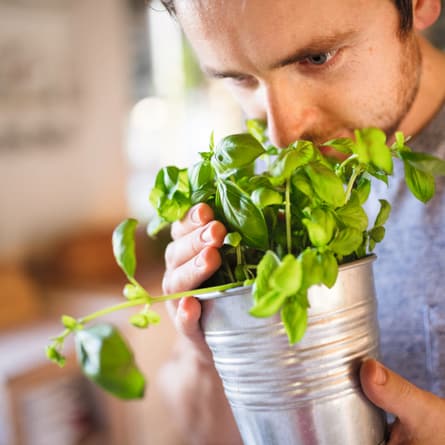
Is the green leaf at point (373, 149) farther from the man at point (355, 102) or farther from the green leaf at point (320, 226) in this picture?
the man at point (355, 102)

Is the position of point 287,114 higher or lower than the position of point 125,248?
higher

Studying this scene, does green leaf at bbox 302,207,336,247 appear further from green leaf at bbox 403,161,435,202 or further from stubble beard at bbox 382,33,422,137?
stubble beard at bbox 382,33,422,137

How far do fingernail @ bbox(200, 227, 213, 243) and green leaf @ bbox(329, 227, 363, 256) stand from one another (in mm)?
126

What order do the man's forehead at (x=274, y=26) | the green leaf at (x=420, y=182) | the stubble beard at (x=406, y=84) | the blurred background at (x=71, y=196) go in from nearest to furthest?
the green leaf at (x=420, y=182) < the man's forehead at (x=274, y=26) < the stubble beard at (x=406, y=84) < the blurred background at (x=71, y=196)

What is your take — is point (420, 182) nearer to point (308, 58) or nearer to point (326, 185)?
point (326, 185)

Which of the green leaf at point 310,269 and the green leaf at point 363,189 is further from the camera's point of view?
the green leaf at point 363,189

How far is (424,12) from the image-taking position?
2.71 ft

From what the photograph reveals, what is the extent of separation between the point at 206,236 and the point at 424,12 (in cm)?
46

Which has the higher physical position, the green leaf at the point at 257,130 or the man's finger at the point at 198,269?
the green leaf at the point at 257,130

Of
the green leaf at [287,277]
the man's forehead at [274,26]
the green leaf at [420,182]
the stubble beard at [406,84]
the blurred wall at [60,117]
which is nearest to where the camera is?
the green leaf at [287,277]

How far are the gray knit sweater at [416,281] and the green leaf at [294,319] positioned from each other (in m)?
0.42

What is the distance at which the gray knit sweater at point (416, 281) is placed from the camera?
0.84 m

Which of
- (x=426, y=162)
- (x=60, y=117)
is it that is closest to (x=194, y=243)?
(x=426, y=162)

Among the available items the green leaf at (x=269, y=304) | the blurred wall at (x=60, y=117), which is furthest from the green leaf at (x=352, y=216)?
the blurred wall at (x=60, y=117)
